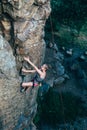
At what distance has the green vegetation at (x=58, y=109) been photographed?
1845 cm

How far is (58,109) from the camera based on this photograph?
739 inches

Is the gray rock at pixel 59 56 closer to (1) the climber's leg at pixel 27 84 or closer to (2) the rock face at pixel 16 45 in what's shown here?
(2) the rock face at pixel 16 45

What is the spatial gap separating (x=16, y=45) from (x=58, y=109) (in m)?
8.28

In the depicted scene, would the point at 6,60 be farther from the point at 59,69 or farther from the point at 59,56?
the point at 59,56

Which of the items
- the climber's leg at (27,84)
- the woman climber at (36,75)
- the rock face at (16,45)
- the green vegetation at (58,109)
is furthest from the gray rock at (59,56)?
the climber's leg at (27,84)

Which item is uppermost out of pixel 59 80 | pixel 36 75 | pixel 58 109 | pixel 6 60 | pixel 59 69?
pixel 6 60

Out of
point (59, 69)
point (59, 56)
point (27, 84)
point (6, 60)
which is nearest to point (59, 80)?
point (59, 69)

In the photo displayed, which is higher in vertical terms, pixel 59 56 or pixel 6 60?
pixel 6 60

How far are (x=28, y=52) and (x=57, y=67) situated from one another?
8.84 metres

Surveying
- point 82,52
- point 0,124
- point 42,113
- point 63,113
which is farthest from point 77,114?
point 0,124

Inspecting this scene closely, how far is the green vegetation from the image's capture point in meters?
18.5

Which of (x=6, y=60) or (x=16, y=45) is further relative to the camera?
(x=16, y=45)

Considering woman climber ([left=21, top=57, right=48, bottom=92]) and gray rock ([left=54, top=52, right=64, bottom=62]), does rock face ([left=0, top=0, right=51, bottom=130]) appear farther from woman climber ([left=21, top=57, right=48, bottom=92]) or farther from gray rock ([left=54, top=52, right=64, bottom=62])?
gray rock ([left=54, top=52, right=64, bottom=62])

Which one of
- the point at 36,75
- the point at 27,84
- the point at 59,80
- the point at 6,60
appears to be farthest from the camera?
the point at 59,80
